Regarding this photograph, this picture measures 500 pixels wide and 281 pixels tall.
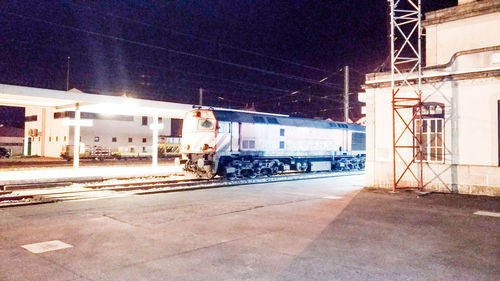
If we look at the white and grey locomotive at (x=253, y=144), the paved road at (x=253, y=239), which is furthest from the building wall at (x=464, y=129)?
the white and grey locomotive at (x=253, y=144)

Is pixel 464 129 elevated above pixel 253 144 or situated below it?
above

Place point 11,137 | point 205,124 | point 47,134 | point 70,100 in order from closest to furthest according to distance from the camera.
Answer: point 205,124 < point 70,100 < point 47,134 < point 11,137

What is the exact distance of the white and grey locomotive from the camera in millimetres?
17156

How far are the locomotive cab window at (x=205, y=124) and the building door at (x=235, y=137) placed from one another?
3.73ft

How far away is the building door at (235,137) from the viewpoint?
A: 17672 millimetres

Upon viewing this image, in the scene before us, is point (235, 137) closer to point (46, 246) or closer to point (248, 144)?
point (248, 144)

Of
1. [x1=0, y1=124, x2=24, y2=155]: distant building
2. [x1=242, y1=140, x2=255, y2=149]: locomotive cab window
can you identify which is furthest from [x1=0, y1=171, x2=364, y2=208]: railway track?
[x1=0, y1=124, x2=24, y2=155]: distant building

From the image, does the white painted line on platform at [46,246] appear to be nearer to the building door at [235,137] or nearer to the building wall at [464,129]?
the building door at [235,137]

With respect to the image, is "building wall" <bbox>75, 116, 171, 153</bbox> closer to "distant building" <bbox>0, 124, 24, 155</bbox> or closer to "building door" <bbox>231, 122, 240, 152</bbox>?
"distant building" <bbox>0, 124, 24, 155</bbox>

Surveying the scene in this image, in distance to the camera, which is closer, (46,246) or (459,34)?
(46,246)

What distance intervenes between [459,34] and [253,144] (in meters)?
10.2

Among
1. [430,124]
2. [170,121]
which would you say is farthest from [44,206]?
[170,121]

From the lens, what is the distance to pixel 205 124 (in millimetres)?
17328

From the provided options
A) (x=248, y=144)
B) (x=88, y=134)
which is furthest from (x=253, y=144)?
(x=88, y=134)
